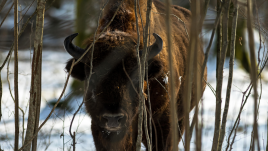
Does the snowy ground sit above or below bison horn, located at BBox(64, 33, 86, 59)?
below

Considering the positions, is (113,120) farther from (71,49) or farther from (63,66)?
(63,66)

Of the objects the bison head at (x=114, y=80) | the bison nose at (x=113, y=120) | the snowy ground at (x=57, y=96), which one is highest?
the bison head at (x=114, y=80)

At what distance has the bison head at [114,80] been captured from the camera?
2.22 m

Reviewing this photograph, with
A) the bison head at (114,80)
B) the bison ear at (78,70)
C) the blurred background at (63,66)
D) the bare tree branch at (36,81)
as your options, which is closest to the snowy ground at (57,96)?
the blurred background at (63,66)

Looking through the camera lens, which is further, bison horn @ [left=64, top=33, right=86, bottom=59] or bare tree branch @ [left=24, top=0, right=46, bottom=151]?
bison horn @ [left=64, top=33, right=86, bottom=59]

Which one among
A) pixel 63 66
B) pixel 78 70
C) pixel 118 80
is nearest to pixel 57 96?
pixel 63 66

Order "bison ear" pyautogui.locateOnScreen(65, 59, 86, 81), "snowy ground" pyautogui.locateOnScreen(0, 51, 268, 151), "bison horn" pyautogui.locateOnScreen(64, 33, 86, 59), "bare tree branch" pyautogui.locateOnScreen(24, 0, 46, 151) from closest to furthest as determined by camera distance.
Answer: "bare tree branch" pyautogui.locateOnScreen(24, 0, 46, 151), "bison horn" pyautogui.locateOnScreen(64, 33, 86, 59), "bison ear" pyautogui.locateOnScreen(65, 59, 86, 81), "snowy ground" pyautogui.locateOnScreen(0, 51, 268, 151)

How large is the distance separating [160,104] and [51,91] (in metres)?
4.91

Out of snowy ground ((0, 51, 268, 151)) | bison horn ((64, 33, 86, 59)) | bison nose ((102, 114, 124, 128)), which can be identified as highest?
bison horn ((64, 33, 86, 59))

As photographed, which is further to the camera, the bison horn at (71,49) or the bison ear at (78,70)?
the bison ear at (78,70)

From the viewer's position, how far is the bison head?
222 cm

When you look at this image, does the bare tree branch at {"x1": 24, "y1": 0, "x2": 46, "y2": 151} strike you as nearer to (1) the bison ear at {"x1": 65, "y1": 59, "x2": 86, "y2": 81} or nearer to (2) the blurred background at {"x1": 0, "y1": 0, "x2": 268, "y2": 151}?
(1) the bison ear at {"x1": 65, "y1": 59, "x2": 86, "y2": 81}

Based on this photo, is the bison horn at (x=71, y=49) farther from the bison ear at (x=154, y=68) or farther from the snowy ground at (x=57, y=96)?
the snowy ground at (x=57, y=96)

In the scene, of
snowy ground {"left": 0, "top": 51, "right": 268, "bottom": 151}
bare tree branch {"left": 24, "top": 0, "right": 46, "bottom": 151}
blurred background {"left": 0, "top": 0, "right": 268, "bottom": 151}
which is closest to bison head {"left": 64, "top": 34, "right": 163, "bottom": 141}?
bare tree branch {"left": 24, "top": 0, "right": 46, "bottom": 151}
